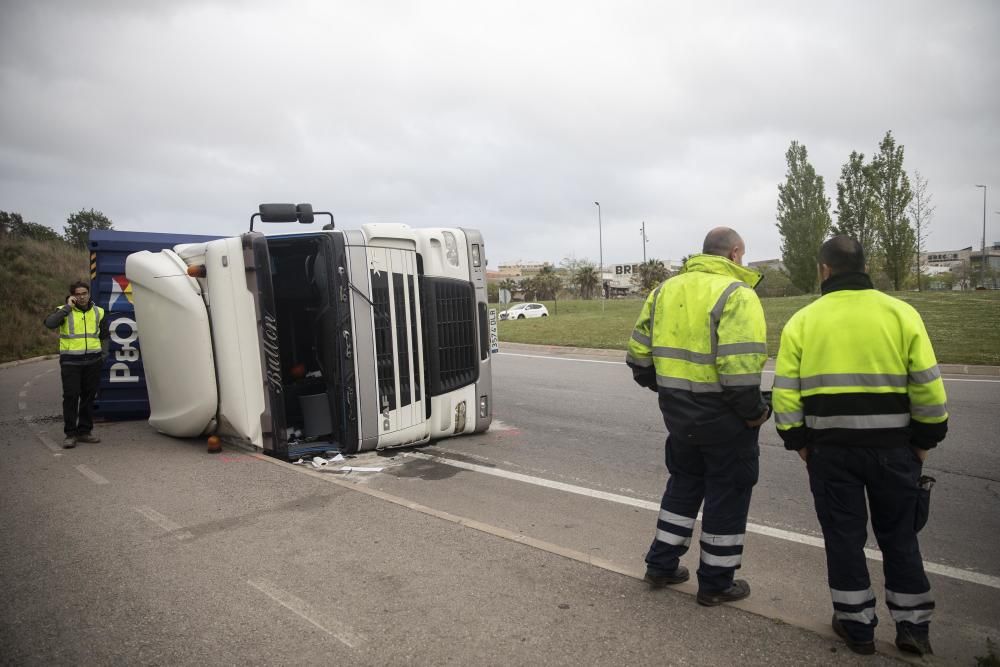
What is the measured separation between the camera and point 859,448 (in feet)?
9.03

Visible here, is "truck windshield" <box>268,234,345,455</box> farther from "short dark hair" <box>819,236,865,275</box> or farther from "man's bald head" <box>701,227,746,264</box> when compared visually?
"short dark hair" <box>819,236,865,275</box>

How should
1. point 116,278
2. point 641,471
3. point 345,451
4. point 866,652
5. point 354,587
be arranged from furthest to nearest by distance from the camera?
point 116,278
point 345,451
point 641,471
point 354,587
point 866,652

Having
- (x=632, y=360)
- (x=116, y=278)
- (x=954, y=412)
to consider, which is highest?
(x=116, y=278)

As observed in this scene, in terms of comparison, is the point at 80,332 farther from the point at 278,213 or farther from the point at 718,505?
the point at 718,505

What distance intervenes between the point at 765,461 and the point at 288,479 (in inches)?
176

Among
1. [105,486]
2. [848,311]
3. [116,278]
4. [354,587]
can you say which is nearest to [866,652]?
[848,311]

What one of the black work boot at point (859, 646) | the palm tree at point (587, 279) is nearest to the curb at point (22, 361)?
the black work boot at point (859, 646)

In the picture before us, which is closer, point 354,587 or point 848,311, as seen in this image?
point 848,311

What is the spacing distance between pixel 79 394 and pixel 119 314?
1.65 meters

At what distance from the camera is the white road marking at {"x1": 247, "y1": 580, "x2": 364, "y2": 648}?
117 inches

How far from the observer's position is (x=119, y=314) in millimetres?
8508

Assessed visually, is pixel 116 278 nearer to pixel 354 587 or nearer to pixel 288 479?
pixel 288 479

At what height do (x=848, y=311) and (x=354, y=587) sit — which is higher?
(x=848, y=311)

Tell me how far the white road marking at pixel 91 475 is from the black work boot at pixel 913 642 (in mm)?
5930
